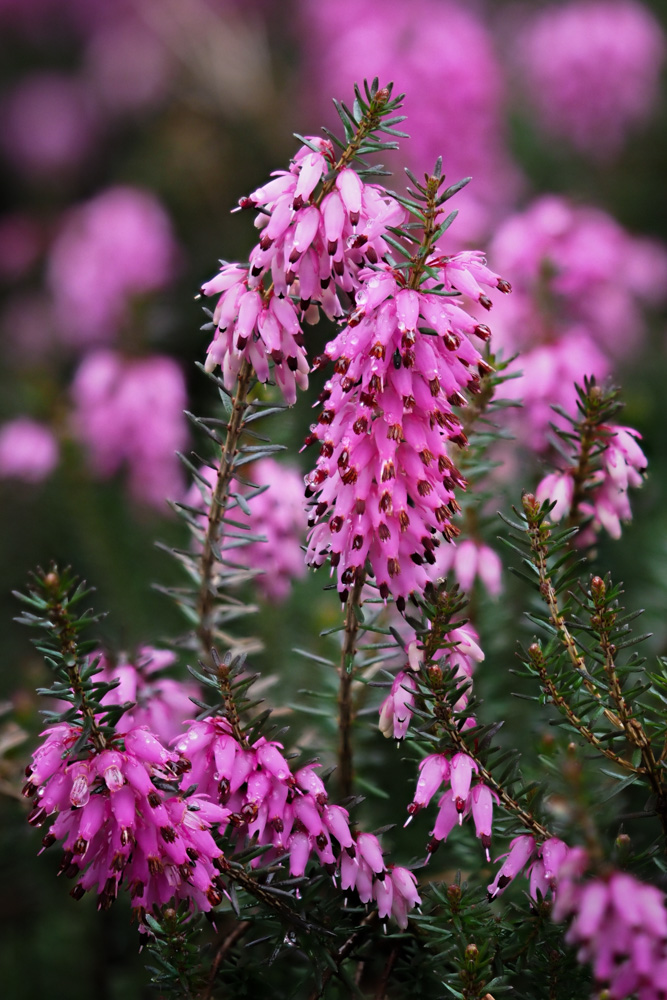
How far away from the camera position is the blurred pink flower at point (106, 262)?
3529 mm

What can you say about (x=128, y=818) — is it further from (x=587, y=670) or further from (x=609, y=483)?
(x=609, y=483)

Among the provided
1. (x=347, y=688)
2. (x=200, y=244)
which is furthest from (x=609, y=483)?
(x=200, y=244)

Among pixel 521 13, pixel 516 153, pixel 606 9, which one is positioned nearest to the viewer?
pixel 606 9

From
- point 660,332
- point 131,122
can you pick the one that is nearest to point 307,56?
point 131,122

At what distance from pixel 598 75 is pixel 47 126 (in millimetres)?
2757

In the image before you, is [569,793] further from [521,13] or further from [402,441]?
[521,13]

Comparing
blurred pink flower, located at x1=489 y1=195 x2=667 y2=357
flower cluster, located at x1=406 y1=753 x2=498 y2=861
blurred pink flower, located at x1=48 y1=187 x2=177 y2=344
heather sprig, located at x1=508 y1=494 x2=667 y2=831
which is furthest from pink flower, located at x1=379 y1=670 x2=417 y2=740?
blurred pink flower, located at x1=48 y1=187 x2=177 y2=344

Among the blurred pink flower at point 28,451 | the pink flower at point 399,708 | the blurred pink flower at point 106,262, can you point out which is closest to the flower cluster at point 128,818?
the pink flower at point 399,708

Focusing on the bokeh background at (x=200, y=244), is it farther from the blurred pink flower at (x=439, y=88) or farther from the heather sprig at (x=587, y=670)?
the heather sprig at (x=587, y=670)

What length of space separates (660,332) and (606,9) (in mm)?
1693

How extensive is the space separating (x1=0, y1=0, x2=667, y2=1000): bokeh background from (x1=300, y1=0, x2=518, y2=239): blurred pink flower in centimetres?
1

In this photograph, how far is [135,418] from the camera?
7.93ft

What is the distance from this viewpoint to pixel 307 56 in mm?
5004

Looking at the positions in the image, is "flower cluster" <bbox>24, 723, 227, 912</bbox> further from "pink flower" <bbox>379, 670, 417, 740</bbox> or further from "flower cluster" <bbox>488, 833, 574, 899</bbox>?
"flower cluster" <bbox>488, 833, 574, 899</bbox>
